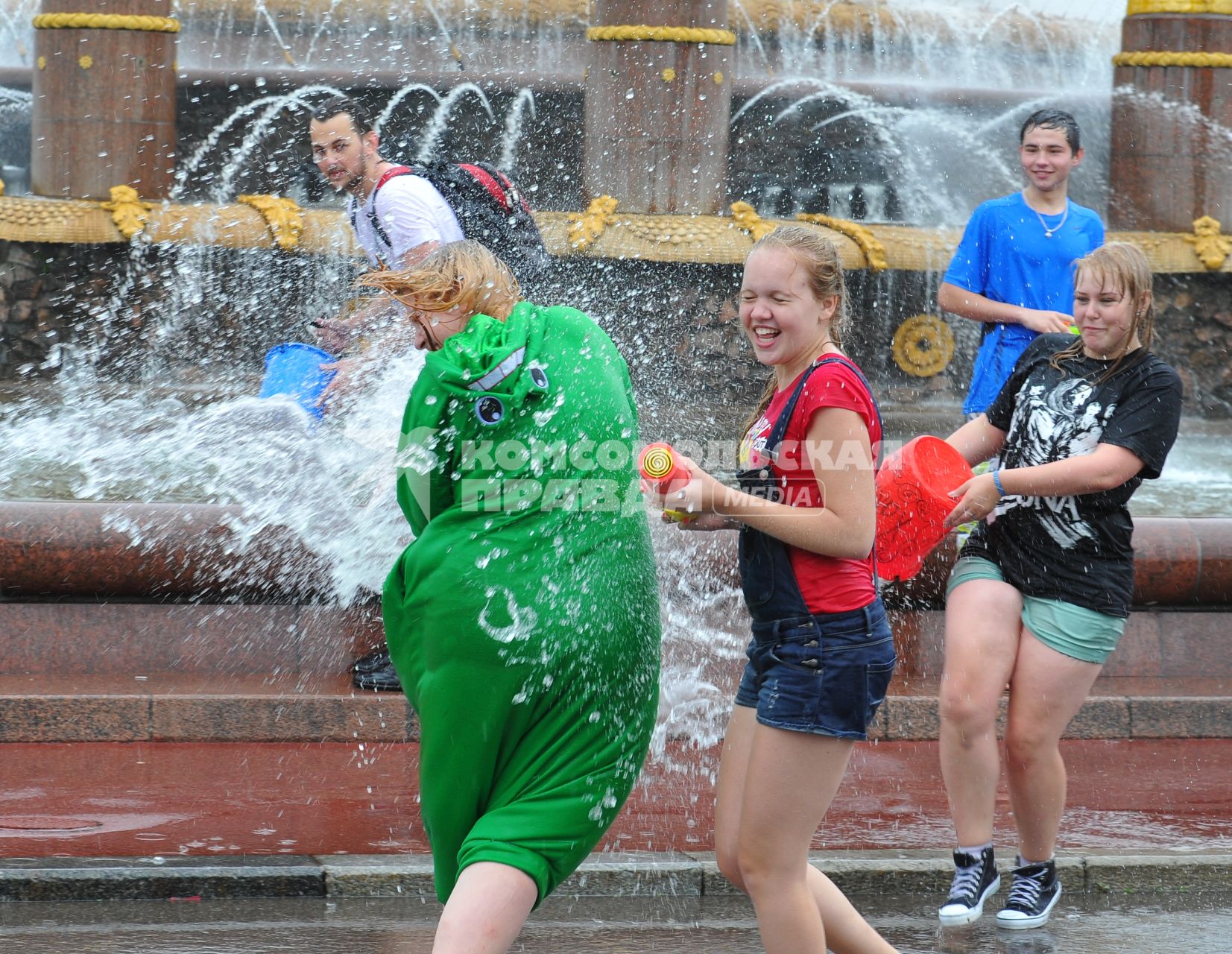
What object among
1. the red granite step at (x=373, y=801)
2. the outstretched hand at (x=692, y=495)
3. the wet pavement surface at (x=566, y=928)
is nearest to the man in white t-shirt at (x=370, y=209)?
the red granite step at (x=373, y=801)

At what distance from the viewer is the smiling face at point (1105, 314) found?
3984mm

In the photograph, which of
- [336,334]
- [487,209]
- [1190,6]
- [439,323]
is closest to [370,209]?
[487,209]

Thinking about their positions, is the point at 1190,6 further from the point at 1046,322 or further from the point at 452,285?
the point at 452,285

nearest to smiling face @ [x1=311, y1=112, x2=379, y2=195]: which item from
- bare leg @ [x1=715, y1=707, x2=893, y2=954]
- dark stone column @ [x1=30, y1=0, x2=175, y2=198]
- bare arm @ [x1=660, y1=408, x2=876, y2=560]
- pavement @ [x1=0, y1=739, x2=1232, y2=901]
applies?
pavement @ [x1=0, y1=739, x2=1232, y2=901]

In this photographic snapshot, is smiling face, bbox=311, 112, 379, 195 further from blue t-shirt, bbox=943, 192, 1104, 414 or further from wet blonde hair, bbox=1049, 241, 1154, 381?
wet blonde hair, bbox=1049, 241, 1154, 381

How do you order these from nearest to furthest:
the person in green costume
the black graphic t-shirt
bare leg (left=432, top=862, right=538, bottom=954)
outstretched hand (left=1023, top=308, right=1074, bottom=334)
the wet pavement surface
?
bare leg (left=432, top=862, right=538, bottom=954)
the person in green costume
the wet pavement surface
the black graphic t-shirt
outstretched hand (left=1023, top=308, right=1074, bottom=334)

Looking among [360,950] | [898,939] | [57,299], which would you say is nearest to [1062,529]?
[898,939]

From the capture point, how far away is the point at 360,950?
152 inches

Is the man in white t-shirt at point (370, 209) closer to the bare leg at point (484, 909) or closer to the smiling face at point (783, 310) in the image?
the smiling face at point (783, 310)

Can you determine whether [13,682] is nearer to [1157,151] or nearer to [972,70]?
[1157,151]

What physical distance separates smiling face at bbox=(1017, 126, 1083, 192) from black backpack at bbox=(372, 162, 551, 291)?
1614 millimetres

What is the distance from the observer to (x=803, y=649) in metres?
3.14

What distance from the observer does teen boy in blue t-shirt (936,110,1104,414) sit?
5.14 meters

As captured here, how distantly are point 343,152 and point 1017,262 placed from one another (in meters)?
2.21
